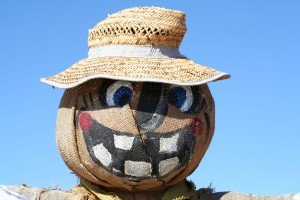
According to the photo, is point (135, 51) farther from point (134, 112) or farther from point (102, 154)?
point (102, 154)

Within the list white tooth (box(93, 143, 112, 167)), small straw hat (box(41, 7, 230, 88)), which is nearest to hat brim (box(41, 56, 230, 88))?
small straw hat (box(41, 7, 230, 88))

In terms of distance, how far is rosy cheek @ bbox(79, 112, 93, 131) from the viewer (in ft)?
16.2

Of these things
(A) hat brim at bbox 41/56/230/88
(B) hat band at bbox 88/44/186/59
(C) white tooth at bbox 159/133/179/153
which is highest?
(B) hat band at bbox 88/44/186/59

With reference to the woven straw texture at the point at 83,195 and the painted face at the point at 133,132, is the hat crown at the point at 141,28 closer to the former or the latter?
A: the painted face at the point at 133,132

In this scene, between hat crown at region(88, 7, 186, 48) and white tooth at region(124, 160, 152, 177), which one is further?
hat crown at region(88, 7, 186, 48)

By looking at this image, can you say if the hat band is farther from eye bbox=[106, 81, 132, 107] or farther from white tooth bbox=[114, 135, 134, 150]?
white tooth bbox=[114, 135, 134, 150]

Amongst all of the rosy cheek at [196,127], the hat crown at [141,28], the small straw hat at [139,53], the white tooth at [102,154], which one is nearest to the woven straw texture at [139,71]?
the small straw hat at [139,53]

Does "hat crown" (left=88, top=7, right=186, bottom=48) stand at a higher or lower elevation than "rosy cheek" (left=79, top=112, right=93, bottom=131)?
higher

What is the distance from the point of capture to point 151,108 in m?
4.89

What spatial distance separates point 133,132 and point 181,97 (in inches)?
12.9

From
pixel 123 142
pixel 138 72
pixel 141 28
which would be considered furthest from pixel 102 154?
pixel 141 28

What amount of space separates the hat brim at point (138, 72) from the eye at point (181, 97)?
8cm

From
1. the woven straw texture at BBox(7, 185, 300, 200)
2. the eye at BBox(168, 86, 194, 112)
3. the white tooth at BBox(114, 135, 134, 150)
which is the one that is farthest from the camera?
the woven straw texture at BBox(7, 185, 300, 200)

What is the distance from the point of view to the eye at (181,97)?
4.96 metres
